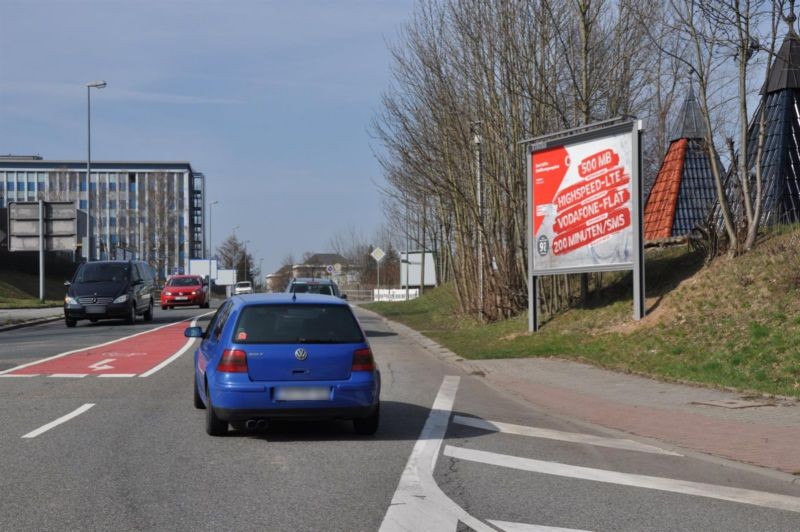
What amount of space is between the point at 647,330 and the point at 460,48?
11.5 meters

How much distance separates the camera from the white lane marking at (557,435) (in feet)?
29.3

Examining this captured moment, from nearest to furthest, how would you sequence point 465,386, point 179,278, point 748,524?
1. point 748,524
2. point 465,386
3. point 179,278

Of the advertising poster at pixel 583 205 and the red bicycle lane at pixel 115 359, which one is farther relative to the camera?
the advertising poster at pixel 583 205

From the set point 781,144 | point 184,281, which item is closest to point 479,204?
point 781,144

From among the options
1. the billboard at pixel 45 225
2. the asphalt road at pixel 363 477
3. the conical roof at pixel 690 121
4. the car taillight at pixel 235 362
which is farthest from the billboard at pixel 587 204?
the billboard at pixel 45 225

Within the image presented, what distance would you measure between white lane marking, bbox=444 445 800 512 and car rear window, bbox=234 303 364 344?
1565 millimetres

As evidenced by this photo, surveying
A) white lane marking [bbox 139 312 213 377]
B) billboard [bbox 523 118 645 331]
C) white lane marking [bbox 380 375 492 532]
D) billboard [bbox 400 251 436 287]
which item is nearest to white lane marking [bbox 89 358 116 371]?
white lane marking [bbox 139 312 213 377]

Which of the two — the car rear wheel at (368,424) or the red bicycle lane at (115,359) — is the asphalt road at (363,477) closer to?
the car rear wheel at (368,424)

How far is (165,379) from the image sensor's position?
1433 cm

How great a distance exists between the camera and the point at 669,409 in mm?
10953

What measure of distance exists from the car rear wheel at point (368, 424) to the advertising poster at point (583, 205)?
33.1 feet

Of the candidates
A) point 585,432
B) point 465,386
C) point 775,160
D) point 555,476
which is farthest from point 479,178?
point 555,476

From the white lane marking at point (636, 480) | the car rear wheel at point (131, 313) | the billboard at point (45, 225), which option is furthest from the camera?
the billboard at point (45, 225)

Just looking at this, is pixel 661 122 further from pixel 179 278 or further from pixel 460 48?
pixel 179 278
